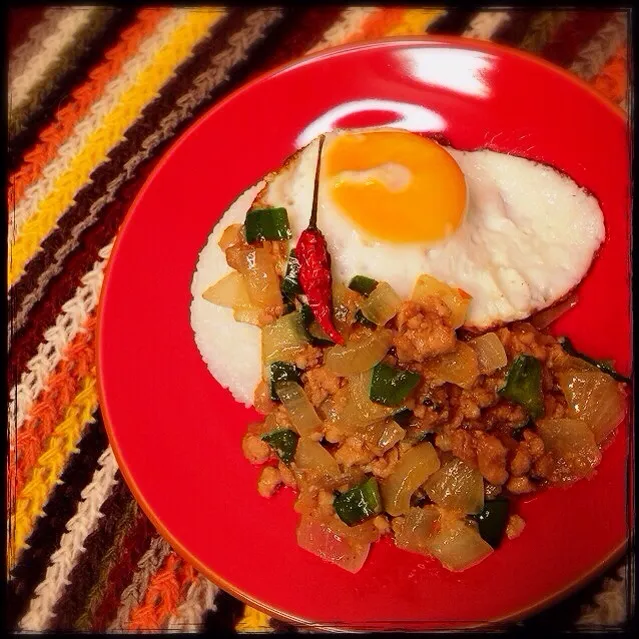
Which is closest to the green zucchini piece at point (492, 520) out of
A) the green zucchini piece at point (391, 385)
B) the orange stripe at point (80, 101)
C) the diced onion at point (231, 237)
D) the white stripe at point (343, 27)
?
the green zucchini piece at point (391, 385)

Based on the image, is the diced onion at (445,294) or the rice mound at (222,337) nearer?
the diced onion at (445,294)

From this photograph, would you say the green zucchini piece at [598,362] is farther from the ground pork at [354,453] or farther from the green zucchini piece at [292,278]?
the green zucchini piece at [292,278]

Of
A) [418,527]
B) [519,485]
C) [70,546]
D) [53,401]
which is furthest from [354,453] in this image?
[53,401]

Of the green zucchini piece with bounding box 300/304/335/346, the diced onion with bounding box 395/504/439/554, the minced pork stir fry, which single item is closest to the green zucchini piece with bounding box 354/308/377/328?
the minced pork stir fry

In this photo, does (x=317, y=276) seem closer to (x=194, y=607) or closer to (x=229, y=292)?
(x=229, y=292)

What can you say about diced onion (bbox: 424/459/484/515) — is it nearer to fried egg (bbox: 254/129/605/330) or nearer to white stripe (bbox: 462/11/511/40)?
fried egg (bbox: 254/129/605/330)

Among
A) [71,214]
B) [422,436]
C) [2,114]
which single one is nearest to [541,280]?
[422,436]

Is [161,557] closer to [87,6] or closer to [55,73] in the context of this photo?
[55,73]
